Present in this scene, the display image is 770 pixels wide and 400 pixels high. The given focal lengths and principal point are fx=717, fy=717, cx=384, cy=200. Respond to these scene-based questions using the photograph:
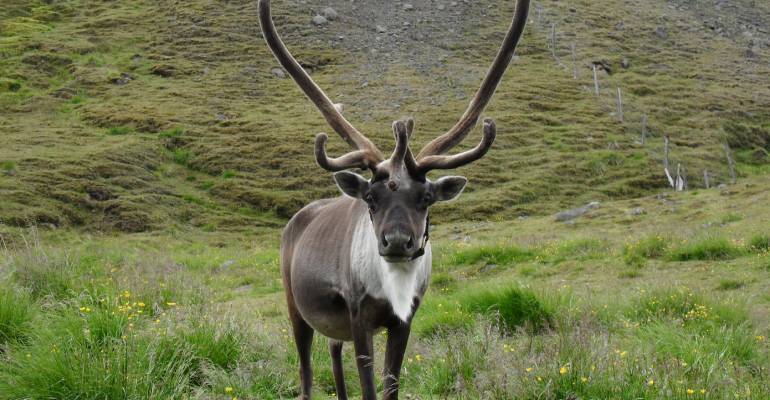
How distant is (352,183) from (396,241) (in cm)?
76

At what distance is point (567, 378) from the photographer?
18.4 ft

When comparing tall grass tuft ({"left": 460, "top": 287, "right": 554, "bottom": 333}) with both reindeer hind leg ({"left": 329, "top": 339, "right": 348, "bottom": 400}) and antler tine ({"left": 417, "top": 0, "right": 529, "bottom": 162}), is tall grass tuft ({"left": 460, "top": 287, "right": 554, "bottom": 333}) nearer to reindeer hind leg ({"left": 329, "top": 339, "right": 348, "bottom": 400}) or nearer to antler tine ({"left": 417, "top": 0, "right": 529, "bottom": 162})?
reindeer hind leg ({"left": 329, "top": 339, "right": 348, "bottom": 400})

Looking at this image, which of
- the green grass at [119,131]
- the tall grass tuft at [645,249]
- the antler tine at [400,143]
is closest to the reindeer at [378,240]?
the antler tine at [400,143]

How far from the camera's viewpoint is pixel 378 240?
5.04 meters

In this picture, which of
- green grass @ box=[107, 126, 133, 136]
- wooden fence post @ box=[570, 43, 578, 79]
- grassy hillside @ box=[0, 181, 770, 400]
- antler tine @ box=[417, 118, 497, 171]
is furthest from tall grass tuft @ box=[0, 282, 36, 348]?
wooden fence post @ box=[570, 43, 578, 79]

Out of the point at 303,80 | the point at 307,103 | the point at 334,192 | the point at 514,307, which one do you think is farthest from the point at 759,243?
the point at 307,103

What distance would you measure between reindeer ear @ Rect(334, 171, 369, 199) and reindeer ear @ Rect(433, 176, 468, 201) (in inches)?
21.2

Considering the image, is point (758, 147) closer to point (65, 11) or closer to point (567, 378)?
point (567, 378)

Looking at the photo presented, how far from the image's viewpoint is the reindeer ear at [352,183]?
17.7ft

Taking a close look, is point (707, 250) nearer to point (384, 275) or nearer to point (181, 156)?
point (384, 275)

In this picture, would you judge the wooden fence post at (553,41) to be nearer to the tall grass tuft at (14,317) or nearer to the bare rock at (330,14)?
the bare rock at (330,14)

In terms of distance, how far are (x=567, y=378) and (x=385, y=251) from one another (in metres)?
1.88

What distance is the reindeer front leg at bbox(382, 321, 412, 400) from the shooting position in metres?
5.54

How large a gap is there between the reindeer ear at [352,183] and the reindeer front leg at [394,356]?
1052 mm
